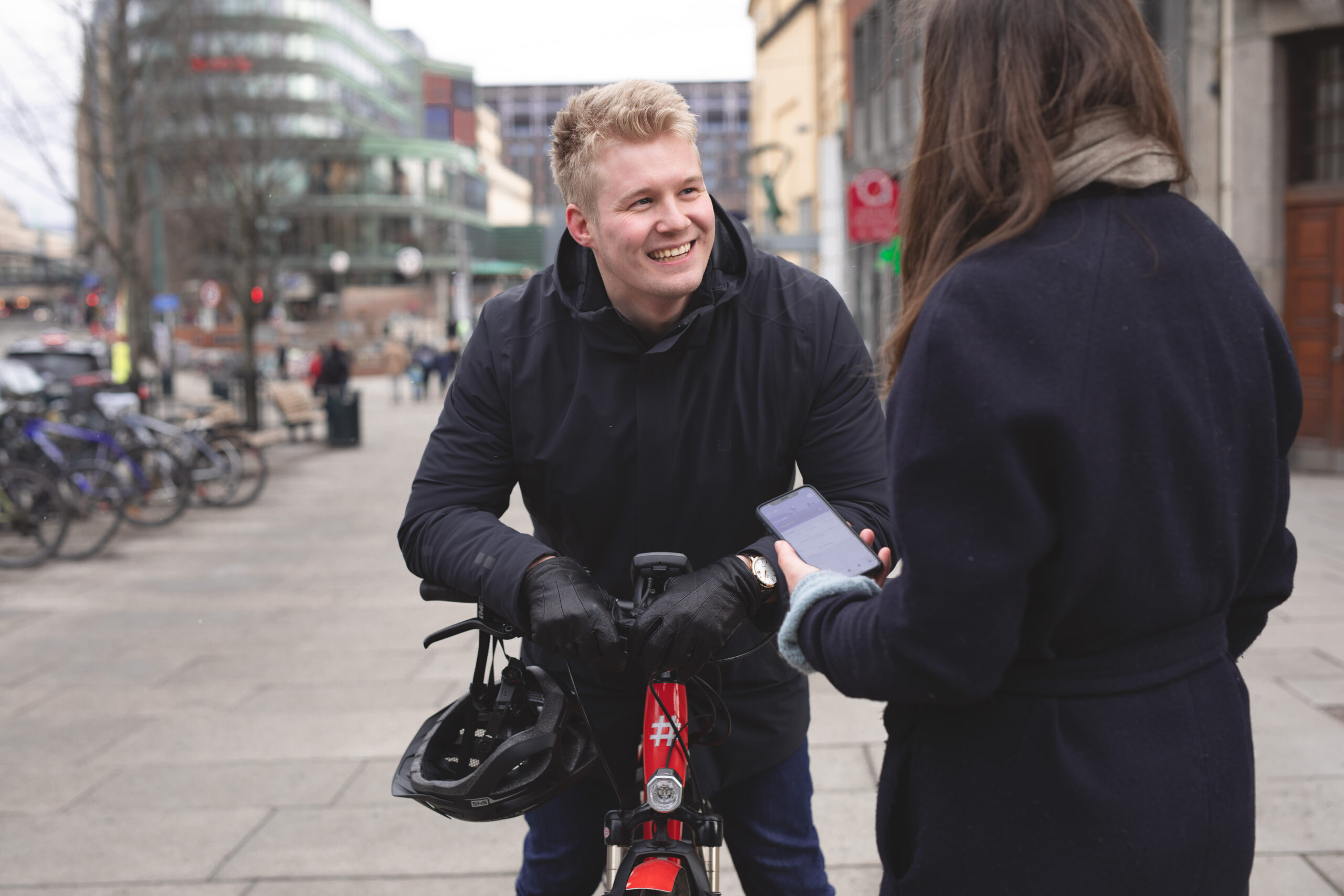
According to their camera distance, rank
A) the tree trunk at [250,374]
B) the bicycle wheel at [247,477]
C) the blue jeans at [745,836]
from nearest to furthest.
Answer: the blue jeans at [745,836] → the bicycle wheel at [247,477] → the tree trunk at [250,374]

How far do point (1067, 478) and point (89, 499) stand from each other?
1016cm

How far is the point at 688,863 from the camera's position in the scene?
1883 mm

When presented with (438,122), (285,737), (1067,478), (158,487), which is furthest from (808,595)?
(438,122)

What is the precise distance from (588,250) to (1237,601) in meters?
1.26

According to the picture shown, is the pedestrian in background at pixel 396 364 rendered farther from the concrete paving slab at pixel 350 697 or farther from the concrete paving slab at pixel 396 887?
the concrete paving slab at pixel 396 887

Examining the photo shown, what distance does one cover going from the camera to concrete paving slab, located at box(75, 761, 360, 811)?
421 cm

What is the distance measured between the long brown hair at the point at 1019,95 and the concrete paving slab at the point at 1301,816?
2.66 meters

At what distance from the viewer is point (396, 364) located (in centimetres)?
3428

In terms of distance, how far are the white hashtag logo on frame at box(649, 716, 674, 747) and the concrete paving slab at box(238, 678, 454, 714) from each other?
334 centimetres

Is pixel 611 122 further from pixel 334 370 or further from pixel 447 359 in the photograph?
pixel 447 359

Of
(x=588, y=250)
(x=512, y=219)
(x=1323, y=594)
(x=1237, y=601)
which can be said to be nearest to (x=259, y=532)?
(x=1323, y=594)

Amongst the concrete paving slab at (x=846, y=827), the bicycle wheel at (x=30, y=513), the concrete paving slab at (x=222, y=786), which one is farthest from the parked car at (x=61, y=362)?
the concrete paving slab at (x=846, y=827)

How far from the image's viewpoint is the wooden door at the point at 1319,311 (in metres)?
10.9

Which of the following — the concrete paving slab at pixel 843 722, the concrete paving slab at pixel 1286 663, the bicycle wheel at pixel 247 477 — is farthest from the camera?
the bicycle wheel at pixel 247 477
